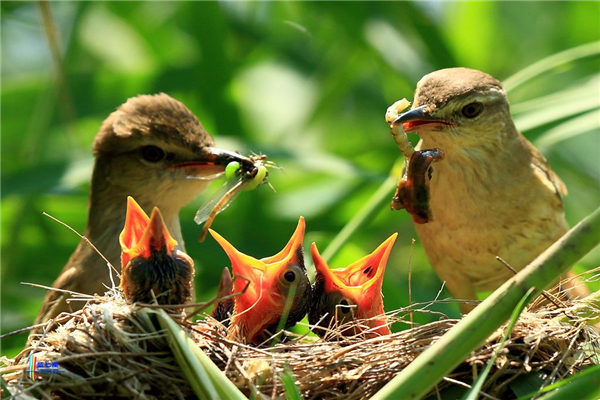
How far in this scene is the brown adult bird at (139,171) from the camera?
188 inches

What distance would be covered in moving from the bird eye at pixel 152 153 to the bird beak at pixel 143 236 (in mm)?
993

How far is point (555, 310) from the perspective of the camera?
3740 mm

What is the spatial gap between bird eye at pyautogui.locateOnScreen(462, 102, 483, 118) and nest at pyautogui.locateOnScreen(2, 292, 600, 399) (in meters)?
1.24

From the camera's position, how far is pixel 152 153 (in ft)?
16.2

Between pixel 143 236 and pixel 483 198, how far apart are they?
186cm

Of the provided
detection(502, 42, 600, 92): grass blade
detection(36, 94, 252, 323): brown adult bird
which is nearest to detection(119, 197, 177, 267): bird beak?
detection(36, 94, 252, 323): brown adult bird

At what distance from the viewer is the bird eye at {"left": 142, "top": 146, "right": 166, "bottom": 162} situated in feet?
16.1

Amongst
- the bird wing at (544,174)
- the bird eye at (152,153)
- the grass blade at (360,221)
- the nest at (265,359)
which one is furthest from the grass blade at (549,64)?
the bird eye at (152,153)

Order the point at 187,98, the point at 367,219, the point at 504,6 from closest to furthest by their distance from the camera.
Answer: the point at 367,219 → the point at 187,98 → the point at 504,6

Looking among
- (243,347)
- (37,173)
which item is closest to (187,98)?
(37,173)

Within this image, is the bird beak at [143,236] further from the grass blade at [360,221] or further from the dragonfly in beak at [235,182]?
the grass blade at [360,221]

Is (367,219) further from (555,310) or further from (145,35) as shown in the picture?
(145,35)

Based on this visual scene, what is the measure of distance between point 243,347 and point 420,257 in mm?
3567

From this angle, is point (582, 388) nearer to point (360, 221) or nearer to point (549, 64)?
point (360, 221)
